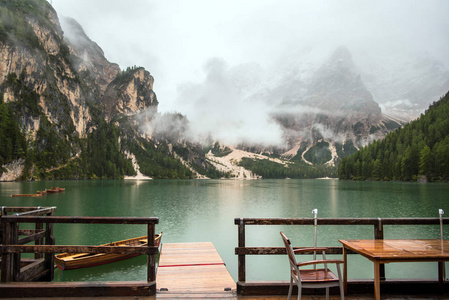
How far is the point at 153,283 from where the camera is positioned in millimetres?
8141

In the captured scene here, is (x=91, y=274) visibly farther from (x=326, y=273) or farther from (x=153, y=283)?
(x=326, y=273)

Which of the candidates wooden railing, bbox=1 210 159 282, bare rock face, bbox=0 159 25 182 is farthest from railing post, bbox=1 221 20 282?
bare rock face, bbox=0 159 25 182

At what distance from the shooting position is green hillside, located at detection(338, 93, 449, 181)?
132 meters

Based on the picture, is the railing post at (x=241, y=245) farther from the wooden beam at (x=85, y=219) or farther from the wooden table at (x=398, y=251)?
the wooden table at (x=398, y=251)

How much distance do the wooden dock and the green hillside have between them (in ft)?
448

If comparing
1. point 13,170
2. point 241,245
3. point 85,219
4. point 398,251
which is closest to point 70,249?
point 85,219

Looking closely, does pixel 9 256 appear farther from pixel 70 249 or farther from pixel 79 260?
pixel 79 260

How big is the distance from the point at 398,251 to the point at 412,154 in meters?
159

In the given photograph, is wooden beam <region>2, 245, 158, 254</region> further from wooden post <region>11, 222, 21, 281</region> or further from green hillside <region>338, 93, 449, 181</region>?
green hillside <region>338, 93, 449, 181</region>

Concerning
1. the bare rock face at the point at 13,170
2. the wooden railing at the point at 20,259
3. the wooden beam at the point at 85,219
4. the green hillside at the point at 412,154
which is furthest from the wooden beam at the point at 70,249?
the bare rock face at the point at 13,170

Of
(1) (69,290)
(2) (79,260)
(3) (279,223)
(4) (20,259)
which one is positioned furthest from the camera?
(2) (79,260)

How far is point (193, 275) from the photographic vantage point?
12.8 meters

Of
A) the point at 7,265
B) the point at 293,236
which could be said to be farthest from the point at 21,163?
the point at 7,265

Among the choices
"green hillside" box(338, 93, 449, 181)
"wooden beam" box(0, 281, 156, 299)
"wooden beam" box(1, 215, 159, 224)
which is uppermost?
"green hillside" box(338, 93, 449, 181)
